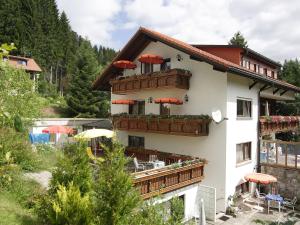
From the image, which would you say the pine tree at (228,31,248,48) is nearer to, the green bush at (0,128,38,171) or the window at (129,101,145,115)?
the window at (129,101,145,115)

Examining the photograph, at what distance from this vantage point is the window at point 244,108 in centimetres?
1942

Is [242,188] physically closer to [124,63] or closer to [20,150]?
[124,63]

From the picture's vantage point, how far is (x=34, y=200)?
11695 millimetres

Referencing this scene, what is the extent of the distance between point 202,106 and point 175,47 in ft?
14.1

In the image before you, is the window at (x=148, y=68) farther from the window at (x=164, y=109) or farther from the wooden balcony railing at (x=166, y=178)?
the wooden balcony railing at (x=166, y=178)

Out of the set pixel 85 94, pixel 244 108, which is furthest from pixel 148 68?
pixel 85 94

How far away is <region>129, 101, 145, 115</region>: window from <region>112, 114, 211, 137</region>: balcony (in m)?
1.72

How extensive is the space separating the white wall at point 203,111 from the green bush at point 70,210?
10.8 m

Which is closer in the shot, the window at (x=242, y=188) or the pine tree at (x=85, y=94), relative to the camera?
the window at (x=242, y=188)

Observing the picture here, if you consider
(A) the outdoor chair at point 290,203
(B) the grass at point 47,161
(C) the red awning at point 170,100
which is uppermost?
(C) the red awning at point 170,100

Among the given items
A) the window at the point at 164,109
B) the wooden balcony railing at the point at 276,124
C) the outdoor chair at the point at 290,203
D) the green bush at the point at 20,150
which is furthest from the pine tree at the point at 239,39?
the green bush at the point at 20,150

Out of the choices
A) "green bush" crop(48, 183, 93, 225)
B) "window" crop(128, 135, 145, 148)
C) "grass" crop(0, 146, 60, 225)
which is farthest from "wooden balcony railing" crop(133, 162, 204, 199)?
"window" crop(128, 135, 145, 148)

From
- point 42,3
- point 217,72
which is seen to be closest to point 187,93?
point 217,72

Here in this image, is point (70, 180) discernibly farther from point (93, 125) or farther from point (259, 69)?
point (259, 69)
